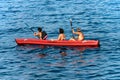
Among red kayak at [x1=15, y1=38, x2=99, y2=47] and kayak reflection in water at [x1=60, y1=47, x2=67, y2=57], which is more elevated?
red kayak at [x1=15, y1=38, x2=99, y2=47]

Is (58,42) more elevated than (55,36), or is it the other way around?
(55,36)

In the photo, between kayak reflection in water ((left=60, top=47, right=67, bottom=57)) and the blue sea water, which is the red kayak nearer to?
the blue sea water

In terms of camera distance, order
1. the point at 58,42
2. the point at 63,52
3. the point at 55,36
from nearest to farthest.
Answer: the point at 63,52 → the point at 58,42 → the point at 55,36

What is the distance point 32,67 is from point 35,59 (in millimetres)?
1980

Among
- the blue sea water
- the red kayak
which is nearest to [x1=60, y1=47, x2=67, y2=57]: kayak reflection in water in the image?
the blue sea water

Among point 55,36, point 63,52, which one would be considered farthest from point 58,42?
point 55,36

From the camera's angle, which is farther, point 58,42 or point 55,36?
point 55,36

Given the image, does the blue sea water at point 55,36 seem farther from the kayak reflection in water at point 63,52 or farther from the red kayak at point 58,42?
the red kayak at point 58,42

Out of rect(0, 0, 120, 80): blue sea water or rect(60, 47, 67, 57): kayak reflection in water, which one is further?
rect(60, 47, 67, 57): kayak reflection in water

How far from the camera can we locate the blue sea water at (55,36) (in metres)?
30.5

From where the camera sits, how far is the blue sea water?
30.5 meters

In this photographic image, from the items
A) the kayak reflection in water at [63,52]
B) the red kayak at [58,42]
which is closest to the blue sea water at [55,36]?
the kayak reflection in water at [63,52]

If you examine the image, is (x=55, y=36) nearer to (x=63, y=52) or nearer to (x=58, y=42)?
(x=58, y=42)

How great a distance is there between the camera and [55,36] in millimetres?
41875
